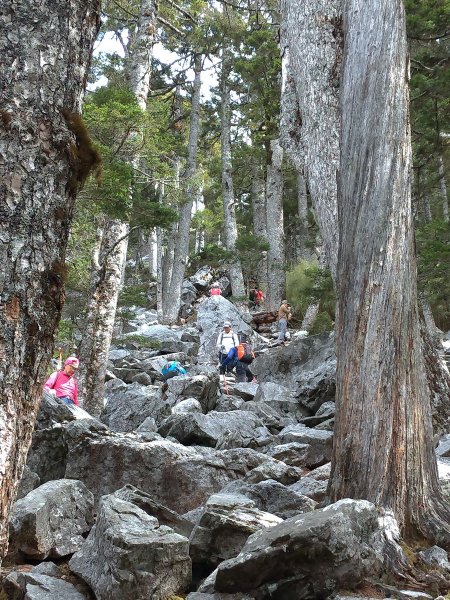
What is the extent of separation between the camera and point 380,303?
4258 millimetres

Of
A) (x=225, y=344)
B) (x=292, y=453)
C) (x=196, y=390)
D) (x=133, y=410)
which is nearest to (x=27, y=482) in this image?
(x=292, y=453)

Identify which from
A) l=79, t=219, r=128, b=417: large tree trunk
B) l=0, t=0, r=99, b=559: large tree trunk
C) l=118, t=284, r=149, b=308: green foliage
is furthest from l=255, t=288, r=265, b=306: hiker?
l=0, t=0, r=99, b=559: large tree trunk

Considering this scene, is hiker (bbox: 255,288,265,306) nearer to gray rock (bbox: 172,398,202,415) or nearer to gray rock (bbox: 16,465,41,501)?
gray rock (bbox: 172,398,202,415)

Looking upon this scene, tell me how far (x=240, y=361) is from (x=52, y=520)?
32.3 feet

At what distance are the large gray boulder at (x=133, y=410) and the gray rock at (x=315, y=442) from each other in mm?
2139

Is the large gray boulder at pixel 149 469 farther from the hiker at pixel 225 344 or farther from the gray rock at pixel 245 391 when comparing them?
the hiker at pixel 225 344

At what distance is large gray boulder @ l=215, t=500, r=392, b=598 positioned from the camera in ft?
9.36

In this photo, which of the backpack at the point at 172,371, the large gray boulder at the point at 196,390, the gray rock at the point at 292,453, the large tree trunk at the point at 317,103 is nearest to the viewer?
the large tree trunk at the point at 317,103

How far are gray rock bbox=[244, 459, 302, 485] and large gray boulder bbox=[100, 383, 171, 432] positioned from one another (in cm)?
331

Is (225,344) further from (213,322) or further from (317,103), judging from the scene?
(317,103)

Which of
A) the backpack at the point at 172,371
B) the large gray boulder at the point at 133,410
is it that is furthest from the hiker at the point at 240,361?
the large gray boulder at the point at 133,410

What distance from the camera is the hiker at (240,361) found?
44.1 ft

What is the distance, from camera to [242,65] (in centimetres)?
1844

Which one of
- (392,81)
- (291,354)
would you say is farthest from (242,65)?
(392,81)
